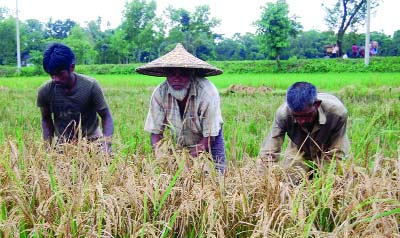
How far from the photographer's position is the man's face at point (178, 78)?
2881 mm

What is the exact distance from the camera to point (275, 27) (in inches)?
976

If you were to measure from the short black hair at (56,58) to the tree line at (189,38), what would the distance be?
2210cm

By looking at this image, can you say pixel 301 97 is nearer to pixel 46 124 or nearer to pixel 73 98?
pixel 73 98

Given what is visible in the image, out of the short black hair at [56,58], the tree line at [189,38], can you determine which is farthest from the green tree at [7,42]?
the short black hair at [56,58]

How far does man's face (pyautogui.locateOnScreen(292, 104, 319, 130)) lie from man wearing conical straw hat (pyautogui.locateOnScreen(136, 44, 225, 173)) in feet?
1.63

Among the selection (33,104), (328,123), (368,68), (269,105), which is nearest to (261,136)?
(328,123)

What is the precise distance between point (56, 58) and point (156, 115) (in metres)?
0.72

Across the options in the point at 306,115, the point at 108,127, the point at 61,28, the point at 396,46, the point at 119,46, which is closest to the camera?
the point at 306,115

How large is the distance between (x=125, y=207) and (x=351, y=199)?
2.81ft

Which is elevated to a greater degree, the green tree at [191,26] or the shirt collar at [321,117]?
the green tree at [191,26]

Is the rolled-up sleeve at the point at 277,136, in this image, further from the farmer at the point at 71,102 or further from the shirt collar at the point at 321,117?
the farmer at the point at 71,102

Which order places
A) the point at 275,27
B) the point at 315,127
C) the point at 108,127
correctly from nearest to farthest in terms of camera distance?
the point at 315,127
the point at 108,127
the point at 275,27

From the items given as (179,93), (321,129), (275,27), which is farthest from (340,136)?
(275,27)

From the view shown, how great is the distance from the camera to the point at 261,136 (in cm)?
464
